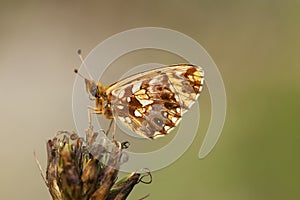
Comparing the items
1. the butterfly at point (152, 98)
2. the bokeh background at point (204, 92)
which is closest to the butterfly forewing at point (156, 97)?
the butterfly at point (152, 98)

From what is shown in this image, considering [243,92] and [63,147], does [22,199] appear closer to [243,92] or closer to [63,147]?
[243,92]

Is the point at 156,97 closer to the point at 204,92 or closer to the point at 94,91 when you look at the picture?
the point at 94,91

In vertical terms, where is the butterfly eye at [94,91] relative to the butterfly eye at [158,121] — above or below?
above

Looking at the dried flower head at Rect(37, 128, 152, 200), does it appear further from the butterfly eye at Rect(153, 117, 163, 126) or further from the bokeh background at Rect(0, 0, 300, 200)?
Answer: the bokeh background at Rect(0, 0, 300, 200)

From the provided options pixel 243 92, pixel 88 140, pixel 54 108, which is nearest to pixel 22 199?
pixel 54 108

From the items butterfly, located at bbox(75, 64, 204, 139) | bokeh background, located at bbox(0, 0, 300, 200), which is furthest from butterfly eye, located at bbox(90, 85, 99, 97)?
bokeh background, located at bbox(0, 0, 300, 200)

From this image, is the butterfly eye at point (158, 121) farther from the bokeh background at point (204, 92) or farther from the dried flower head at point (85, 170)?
the bokeh background at point (204, 92)

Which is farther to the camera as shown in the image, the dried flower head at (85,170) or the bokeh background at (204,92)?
the bokeh background at (204,92)

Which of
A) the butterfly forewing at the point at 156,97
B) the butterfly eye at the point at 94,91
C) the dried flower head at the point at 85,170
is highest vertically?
the butterfly eye at the point at 94,91
